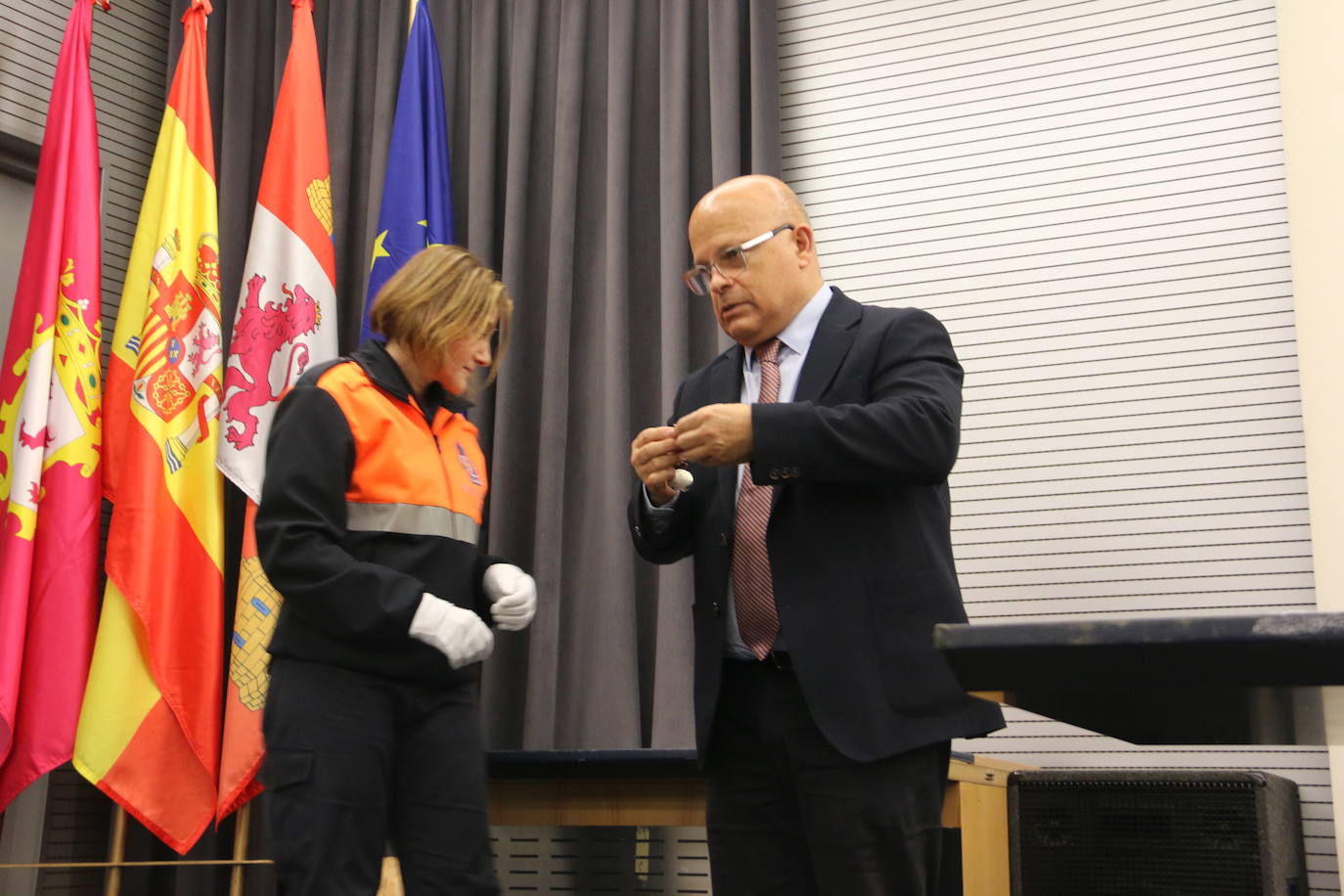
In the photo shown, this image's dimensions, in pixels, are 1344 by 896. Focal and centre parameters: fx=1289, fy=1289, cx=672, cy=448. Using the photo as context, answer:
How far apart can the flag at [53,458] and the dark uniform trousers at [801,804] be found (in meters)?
2.18

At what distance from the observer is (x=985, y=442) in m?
3.23

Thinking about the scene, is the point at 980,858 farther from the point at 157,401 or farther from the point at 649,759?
the point at 157,401

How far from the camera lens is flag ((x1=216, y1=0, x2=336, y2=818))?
3.17 meters

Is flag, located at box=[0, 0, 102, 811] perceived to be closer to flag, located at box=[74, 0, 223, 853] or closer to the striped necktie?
flag, located at box=[74, 0, 223, 853]

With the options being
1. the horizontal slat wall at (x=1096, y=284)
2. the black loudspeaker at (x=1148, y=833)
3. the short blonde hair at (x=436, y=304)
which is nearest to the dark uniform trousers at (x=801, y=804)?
the short blonde hair at (x=436, y=304)

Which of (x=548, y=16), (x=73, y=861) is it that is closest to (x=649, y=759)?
(x=73, y=861)

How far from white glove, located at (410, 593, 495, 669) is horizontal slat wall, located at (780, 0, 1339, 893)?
1.86 meters

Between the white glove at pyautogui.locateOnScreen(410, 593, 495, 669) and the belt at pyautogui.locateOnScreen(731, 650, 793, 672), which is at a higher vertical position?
the white glove at pyautogui.locateOnScreen(410, 593, 495, 669)

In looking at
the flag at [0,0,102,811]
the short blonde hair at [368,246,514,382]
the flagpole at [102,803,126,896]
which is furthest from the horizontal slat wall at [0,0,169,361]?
the short blonde hair at [368,246,514,382]

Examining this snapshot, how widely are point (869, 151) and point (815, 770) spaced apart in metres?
2.38

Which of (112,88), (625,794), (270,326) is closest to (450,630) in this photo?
(625,794)

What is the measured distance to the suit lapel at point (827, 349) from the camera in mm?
1593

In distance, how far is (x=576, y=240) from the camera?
357cm

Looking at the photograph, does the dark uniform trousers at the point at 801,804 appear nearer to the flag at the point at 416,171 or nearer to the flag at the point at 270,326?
the flag at the point at 270,326
